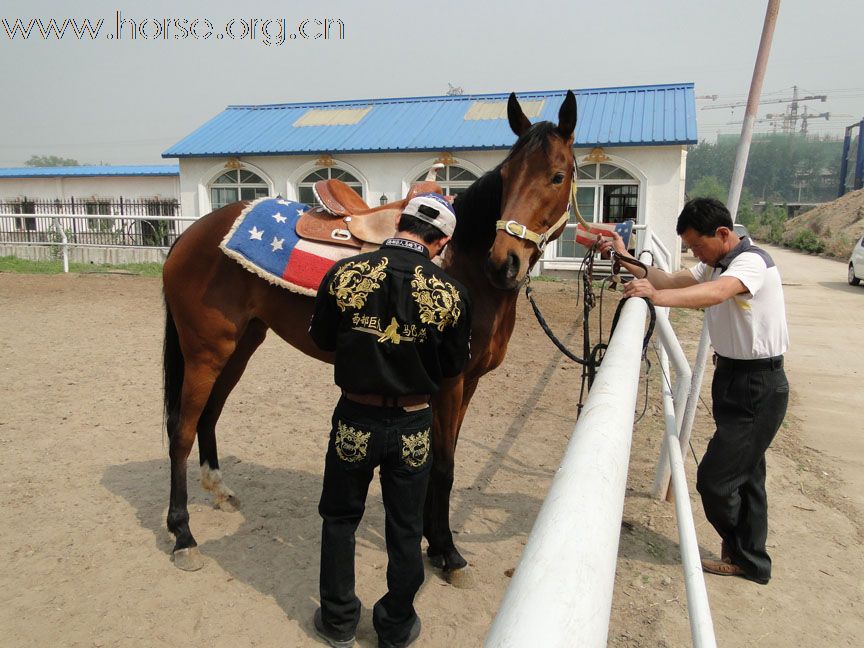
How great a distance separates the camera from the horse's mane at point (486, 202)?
2.67 meters

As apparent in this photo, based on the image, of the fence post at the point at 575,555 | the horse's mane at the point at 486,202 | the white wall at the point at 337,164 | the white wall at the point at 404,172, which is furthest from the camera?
the white wall at the point at 337,164

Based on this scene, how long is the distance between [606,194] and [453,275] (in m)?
13.2

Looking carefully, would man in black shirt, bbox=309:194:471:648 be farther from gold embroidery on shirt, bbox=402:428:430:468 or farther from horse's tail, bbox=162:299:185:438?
horse's tail, bbox=162:299:185:438

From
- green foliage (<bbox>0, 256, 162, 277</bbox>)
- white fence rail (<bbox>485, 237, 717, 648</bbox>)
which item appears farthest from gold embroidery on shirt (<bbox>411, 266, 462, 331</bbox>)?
green foliage (<bbox>0, 256, 162, 277</bbox>)

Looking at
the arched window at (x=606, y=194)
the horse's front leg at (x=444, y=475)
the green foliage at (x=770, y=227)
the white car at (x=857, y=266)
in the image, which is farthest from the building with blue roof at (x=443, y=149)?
the green foliage at (x=770, y=227)

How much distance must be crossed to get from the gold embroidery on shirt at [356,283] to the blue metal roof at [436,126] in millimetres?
13372

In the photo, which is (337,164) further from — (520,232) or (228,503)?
(520,232)

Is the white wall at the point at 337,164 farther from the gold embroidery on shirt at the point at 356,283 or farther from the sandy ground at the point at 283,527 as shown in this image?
the gold embroidery on shirt at the point at 356,283

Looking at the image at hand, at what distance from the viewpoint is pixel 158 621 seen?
2586mm

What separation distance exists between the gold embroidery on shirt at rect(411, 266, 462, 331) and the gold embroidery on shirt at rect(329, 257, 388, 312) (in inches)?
5.4

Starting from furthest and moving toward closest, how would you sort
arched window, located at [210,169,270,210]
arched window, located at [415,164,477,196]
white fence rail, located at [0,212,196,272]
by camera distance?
arched window, located at [210,169,270,210] < white fence rail, located at [0,212,196,272] < arched window, located at [415,164,477,196]

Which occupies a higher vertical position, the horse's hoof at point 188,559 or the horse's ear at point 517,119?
the horse's ear at point 517,119

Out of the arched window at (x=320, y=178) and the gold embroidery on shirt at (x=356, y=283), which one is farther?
the arched window at (x=320, y=178)

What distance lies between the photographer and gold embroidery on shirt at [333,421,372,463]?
223cm
